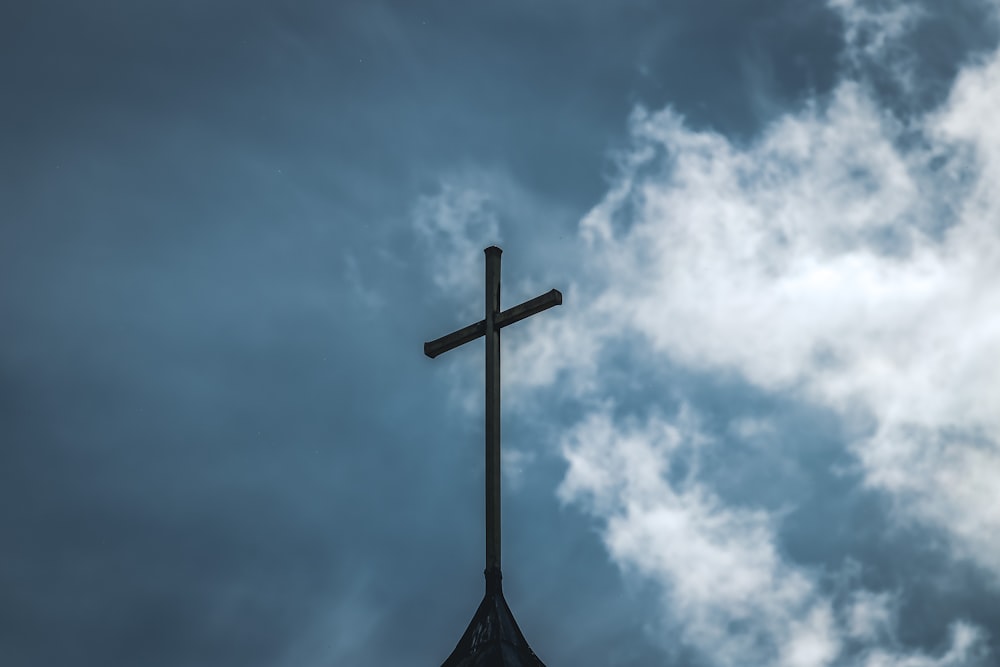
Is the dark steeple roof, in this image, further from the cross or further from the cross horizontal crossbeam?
the cross horizontal crossbeam

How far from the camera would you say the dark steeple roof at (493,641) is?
347 inches

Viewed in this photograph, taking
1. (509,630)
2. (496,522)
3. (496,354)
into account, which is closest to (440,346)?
(496,354)

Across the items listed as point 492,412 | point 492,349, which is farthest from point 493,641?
point 492,349

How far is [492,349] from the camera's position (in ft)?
35.3

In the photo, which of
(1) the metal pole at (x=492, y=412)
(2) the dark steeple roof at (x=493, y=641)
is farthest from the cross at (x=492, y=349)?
(2) the dark steeple roof at (x=493, y=641)

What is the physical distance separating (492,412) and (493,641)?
232cm

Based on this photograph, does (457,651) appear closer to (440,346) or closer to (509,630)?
(509,630)

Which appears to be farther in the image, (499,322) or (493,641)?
(499,322)

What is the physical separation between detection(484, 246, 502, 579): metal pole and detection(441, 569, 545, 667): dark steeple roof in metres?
0.29

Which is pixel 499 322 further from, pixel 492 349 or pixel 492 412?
pixel 492 412

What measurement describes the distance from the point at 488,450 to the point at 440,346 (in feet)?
5.59

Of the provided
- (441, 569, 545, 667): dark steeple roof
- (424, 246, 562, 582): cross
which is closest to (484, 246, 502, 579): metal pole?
(424, 246, 562, 582): cross

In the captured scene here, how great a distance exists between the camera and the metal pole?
31.9ft

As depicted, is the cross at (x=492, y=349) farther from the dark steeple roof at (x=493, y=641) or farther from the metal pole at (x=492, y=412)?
the dark steeple roof at (x=493, y=641)
